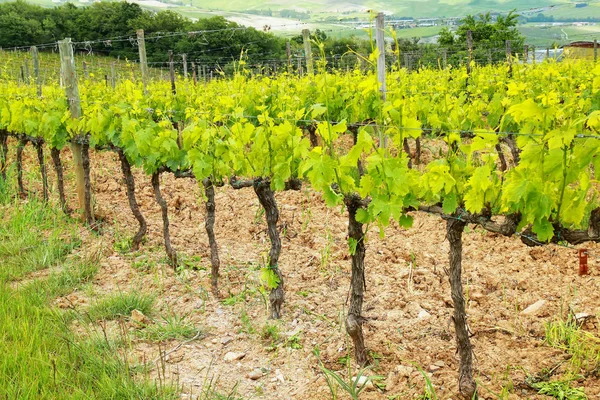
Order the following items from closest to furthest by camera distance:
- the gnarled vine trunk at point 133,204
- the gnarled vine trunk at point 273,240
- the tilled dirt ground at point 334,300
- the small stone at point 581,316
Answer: the tilled dirt ground at point 334,300 → the small stone at point 581,316 → the gnarled vine trunk at point 273,240 → the gnarled vine trunk at point 133,204

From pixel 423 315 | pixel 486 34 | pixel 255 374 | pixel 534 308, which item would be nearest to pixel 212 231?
pixel 255 374

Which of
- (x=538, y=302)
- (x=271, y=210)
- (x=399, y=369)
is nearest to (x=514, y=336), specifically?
(x=538, y=302)

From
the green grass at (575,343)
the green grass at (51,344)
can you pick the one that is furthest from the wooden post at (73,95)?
the green grass at (575,343)

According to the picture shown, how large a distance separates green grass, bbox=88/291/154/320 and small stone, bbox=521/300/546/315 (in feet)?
9.54

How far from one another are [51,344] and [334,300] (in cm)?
217

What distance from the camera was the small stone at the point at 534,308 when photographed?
449 cm

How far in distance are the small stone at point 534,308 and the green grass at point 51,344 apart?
2677 millimetres

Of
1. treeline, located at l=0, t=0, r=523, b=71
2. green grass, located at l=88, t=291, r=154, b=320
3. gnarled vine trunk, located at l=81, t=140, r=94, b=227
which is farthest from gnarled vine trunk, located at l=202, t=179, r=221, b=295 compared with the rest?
treeline, located at l=0, t=0, r=523, b=71

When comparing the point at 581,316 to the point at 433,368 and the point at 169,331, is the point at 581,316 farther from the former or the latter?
the point at 169,331

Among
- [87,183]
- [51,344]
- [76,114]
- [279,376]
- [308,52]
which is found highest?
[308,52]

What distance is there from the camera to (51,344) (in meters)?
3.89

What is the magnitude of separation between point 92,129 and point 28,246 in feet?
4.41

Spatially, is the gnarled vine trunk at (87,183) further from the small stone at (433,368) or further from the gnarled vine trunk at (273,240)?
the small stone at (433,368)

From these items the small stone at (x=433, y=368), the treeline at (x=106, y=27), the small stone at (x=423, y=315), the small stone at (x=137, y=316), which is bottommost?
the small stone at (x=433, y=368)
